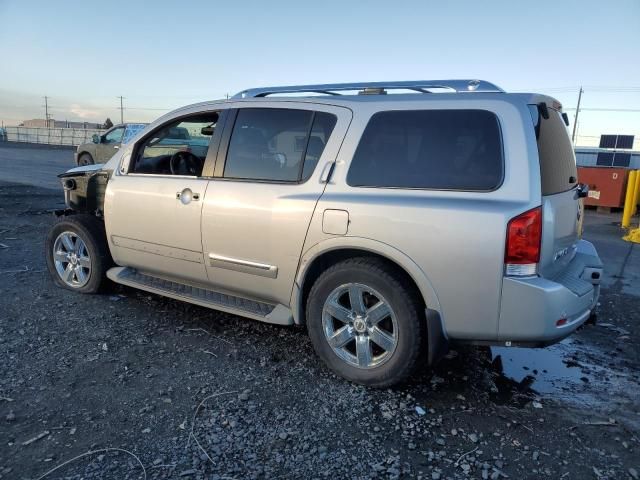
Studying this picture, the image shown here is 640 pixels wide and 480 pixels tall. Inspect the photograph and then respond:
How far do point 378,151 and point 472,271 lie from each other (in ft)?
3.27

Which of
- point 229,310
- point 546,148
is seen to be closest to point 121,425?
point 229,310

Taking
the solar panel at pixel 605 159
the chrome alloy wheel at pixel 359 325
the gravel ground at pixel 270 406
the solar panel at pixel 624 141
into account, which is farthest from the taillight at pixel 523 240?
the solar panel at pixel 624 141

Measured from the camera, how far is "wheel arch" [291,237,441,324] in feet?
9.88

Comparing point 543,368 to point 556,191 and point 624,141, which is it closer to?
point 556,191

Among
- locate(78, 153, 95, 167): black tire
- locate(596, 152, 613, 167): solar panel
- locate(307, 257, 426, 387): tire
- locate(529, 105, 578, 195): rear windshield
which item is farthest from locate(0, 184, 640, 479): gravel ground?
locate(596, 152, 613, 167): solar panel

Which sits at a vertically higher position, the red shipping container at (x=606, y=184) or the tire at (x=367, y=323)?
the red shipping container at (x=606, y=184)

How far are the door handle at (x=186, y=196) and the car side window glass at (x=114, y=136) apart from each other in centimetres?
1383

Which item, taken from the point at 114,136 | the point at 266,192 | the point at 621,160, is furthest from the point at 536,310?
the point at 621,160

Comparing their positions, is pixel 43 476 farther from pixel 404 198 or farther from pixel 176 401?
pixel 404 198

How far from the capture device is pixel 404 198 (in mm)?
3078

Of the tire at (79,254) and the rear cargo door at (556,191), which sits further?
the tire at (79,254)

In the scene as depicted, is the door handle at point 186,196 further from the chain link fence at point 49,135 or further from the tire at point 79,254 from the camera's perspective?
the chain link fence at point 49,135

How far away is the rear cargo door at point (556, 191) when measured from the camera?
2871 millimetres

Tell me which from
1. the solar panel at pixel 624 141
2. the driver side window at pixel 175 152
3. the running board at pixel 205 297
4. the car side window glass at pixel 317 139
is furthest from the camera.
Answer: the solar panel at pixel 624 141
